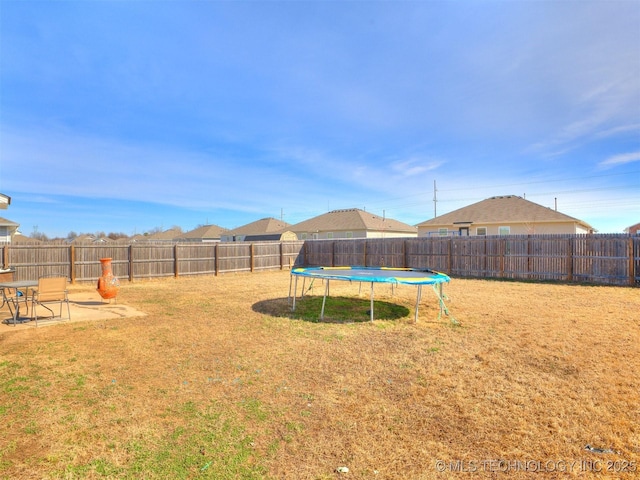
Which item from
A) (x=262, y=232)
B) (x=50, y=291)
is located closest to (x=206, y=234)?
(x=262, y=232)

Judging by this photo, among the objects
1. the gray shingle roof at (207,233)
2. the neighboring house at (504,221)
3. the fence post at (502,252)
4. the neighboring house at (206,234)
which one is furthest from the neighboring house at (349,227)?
the fence post at (502,252)

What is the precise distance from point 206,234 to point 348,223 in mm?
25004

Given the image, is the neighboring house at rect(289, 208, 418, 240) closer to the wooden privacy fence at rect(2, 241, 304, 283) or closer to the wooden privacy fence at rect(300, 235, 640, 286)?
the wooden privacy fence at rect(300, 235, 640, 286)

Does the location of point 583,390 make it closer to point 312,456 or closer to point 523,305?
point 312,456

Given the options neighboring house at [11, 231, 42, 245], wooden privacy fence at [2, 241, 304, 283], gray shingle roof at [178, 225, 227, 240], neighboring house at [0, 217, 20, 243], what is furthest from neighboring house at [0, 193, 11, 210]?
gray shingle roof at [178, 225, 227, 240]

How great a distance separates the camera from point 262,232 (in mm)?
41719

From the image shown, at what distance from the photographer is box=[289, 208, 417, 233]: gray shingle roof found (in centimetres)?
3350

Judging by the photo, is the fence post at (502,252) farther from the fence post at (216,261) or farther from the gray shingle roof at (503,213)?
the fence post at (216,261)

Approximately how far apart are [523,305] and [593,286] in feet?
18.7

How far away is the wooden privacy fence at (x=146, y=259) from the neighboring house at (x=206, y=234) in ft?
97.7

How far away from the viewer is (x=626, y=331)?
629cm

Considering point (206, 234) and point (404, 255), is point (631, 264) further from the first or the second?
point (206, 234)

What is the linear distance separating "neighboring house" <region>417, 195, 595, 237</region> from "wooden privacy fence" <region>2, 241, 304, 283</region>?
40.5ft

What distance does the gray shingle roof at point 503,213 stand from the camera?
73.8 feet
